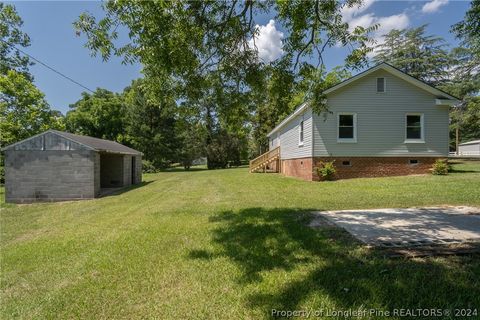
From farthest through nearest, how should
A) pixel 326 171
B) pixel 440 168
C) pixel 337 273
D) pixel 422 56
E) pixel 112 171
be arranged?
pixel 422 56, pixel 112 171, pixel 440 168, pixel 326 171, pixel 337 273

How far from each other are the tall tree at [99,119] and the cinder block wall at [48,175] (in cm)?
2291

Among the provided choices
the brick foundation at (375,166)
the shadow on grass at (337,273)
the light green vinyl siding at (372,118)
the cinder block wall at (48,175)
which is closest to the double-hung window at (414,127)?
the light green vinyl siding at (372,118)

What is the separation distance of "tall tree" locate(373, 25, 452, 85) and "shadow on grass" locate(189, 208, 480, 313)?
112 feet

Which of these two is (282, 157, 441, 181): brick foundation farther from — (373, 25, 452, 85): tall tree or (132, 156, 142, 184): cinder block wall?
(373, 25, 452, 85): tall tree

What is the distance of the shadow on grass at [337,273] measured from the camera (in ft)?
8.79

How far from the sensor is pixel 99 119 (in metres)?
33.9

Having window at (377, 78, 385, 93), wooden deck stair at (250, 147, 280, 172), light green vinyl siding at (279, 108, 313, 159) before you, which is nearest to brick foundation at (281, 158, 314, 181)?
light green vinyl siding at (279, 108, 313, 159)

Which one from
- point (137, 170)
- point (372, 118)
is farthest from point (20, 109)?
point (372, 118)

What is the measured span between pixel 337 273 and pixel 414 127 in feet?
42.9

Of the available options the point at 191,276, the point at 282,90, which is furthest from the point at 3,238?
the point at 282,90

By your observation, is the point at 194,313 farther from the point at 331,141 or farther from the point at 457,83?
the point at 457,83

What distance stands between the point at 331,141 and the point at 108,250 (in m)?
11.3

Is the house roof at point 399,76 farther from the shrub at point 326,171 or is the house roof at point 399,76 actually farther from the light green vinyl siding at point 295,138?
the shrub at point 326,171

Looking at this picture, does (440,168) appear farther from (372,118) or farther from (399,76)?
(399,76)
